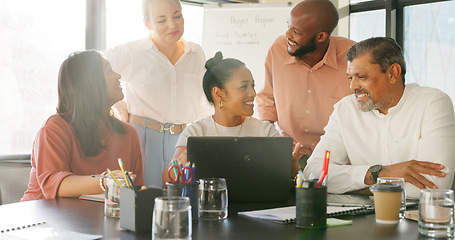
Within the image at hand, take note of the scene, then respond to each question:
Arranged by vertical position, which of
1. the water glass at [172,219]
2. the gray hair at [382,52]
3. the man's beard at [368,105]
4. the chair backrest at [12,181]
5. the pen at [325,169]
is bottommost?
the chair backrest at [12,181]

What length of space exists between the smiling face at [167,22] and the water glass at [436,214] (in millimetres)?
2215

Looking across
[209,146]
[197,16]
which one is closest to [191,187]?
[209,146]

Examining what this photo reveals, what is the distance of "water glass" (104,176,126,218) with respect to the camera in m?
1.63

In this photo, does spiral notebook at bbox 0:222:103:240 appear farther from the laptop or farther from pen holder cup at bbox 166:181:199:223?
the laptop

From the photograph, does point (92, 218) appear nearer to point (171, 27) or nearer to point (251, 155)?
point (251, 155)

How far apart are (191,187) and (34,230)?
0.42m

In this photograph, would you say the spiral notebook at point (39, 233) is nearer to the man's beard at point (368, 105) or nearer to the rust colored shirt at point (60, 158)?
the rust colored shirt at point (60, 158)

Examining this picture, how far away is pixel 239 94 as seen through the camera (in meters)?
2.76

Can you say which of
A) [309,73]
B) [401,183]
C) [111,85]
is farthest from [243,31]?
[401,183]

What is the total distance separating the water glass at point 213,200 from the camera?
63.0 inches

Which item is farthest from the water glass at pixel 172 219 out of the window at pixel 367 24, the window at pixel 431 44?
the window at pixel 367 24

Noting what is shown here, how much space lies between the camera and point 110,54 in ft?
11.2

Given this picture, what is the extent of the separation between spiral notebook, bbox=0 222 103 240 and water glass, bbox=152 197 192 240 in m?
0.20

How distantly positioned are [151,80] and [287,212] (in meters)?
1.96
